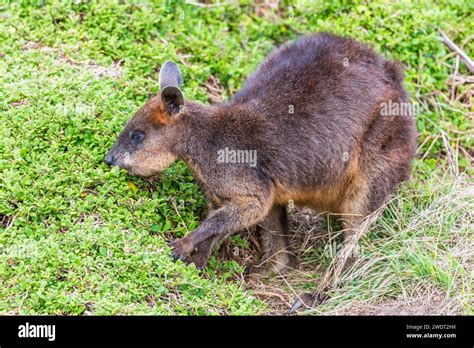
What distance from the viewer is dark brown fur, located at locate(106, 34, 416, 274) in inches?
292

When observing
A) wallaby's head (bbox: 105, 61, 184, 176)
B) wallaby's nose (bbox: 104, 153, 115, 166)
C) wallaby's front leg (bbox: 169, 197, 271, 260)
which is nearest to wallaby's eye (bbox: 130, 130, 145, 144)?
wallaby's head (bbox: 105, 61, 184, 176)

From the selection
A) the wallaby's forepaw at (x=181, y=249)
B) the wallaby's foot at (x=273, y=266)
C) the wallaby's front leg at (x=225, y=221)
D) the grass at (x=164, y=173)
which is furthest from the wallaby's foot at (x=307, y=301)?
the wallaby's forepaw at (x=181, y=249)

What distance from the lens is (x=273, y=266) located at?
814cm

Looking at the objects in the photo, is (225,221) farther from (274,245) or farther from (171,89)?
(171,89)

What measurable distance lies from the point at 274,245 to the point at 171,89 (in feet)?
6.38

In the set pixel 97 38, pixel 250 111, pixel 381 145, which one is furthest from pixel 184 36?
pixel 381 145

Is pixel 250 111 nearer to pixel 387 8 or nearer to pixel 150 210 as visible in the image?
pixel 150 210

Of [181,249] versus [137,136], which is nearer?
[181,249]

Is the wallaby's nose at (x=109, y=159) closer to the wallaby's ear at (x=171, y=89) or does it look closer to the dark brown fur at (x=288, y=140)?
the dark brown fur at (x=288, y=140)

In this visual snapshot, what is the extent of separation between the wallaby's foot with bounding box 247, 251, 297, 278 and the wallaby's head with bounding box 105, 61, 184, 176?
4.76ft

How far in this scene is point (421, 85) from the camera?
9422mm

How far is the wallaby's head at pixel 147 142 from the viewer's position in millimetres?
7465

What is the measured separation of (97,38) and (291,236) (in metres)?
2.96

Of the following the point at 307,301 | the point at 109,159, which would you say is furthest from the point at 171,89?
the point at 307,301
